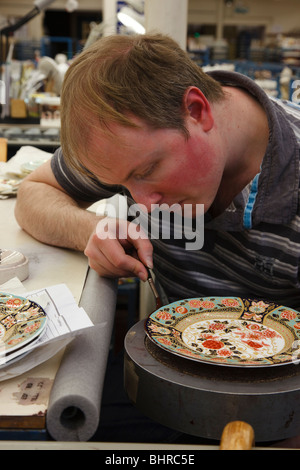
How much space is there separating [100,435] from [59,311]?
39cm

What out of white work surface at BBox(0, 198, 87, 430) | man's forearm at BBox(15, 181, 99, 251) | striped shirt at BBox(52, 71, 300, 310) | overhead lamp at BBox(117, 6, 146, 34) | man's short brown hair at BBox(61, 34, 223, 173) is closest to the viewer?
white work surface at BBox(0, 198, 87, 430)

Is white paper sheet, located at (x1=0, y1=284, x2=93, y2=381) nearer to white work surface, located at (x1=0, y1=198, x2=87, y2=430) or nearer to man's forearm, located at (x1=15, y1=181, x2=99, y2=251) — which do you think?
white work surface, located at (x1=0, y1=198, x2=87, y2=430)

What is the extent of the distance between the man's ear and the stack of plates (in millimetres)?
472

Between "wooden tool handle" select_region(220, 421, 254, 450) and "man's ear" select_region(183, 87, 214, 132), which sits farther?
"man's ear" select_region(183, 87, 214, 132)

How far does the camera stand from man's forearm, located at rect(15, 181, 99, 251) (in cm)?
136

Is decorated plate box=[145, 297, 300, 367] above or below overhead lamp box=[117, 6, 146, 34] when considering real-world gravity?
below

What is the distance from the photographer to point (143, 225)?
1450mm

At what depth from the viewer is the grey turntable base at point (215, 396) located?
2.31 ft

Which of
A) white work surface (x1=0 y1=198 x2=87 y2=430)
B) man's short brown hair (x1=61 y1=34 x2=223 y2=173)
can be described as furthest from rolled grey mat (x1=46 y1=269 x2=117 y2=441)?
man's short brown hair (x1=61 y1=34 x2=223 y2=173)

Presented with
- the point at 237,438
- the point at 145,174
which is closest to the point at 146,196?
the point at 145,174

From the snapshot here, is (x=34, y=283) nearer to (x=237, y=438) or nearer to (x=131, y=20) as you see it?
(x=237, y=438)

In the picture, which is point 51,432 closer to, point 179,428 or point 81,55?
point 179,428

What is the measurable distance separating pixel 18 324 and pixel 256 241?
563 millimetres

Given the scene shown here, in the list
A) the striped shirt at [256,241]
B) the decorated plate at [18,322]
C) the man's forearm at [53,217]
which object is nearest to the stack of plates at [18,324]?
the decorated plate at [18,322]
